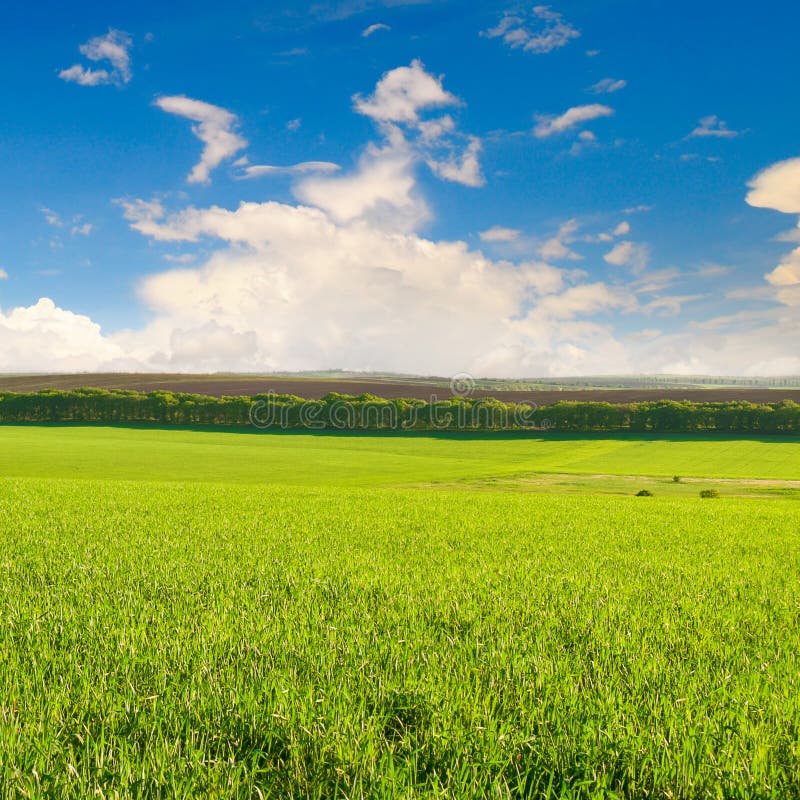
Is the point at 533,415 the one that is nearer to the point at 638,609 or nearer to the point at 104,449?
the point at 104,449

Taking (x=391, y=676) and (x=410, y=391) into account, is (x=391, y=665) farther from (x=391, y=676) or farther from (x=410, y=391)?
(x=410, y=391)

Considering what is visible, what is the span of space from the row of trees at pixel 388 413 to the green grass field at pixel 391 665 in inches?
3061

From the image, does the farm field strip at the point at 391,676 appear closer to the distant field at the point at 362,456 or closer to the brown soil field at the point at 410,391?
the distant field at the point at 362,456

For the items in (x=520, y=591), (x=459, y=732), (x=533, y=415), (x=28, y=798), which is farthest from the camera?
(x=533, y=415)

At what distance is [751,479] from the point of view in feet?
160

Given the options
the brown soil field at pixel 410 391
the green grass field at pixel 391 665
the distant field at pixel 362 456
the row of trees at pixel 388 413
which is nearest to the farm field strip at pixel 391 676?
the green grass field at pixel 391 665

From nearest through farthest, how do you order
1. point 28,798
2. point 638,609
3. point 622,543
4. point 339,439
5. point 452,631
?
point 28,798 < point 452,631 < point 638,609 < point 622,543 < point 339,439

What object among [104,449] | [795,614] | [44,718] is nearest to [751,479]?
[795,614]

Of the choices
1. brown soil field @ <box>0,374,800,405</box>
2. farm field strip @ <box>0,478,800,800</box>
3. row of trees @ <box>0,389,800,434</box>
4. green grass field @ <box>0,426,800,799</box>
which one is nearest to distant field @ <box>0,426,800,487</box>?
row of trees @ <box>0,389,800,434</box>

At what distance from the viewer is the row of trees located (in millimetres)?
82562

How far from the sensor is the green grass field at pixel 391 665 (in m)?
3.28

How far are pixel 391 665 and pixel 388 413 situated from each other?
90475mm

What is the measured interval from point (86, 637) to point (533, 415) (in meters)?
88.3

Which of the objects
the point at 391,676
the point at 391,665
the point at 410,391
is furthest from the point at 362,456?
the point at 391,676
